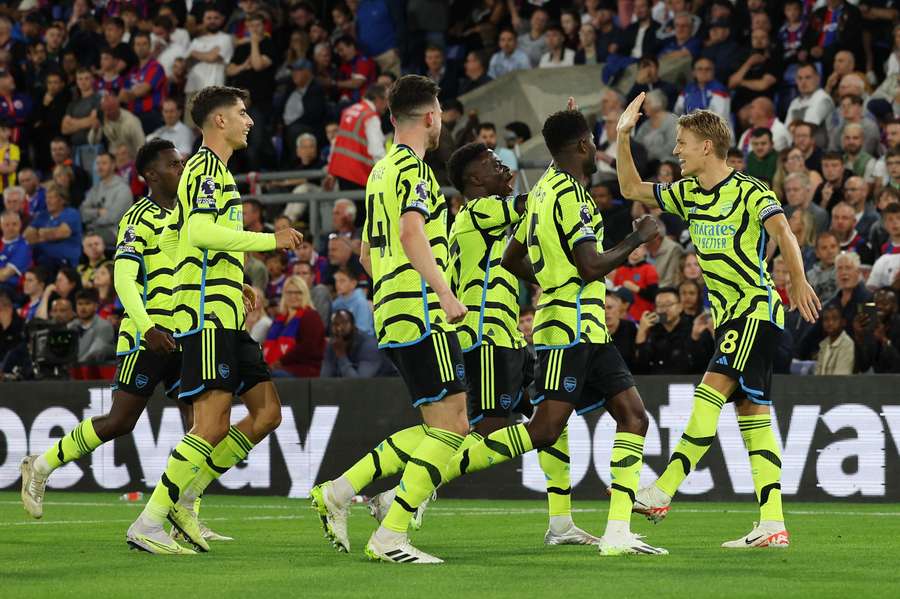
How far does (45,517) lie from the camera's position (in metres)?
12.4

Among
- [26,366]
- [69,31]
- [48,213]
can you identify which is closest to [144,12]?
[69,31]

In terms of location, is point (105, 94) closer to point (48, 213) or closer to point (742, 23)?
point (48, 213)

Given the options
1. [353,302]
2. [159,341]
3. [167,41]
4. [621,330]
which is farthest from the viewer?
[167,41]

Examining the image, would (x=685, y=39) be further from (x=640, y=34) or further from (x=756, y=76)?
(x=756, y=76)

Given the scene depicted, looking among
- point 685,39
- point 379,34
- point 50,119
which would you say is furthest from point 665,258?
point 50,119

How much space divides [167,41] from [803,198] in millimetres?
11377

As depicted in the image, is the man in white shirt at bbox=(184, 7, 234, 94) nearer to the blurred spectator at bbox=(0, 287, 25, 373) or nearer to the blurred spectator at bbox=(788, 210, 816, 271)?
the blurred spectator at bbox=(0, 287, 25, 373)

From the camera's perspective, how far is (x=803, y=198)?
15.5 meters

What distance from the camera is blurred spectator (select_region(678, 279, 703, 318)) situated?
48.8 feet

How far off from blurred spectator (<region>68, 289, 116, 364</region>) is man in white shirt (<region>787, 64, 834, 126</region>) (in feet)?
25.7

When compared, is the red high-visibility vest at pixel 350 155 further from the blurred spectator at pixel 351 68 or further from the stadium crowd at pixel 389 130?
the blurred spectator at pixel 351 68

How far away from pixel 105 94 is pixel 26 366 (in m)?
5.54

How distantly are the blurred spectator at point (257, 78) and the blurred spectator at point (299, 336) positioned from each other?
566cm

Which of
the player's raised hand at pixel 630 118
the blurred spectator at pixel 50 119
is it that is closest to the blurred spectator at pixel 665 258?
the player's raised hand at pixel 630 118
